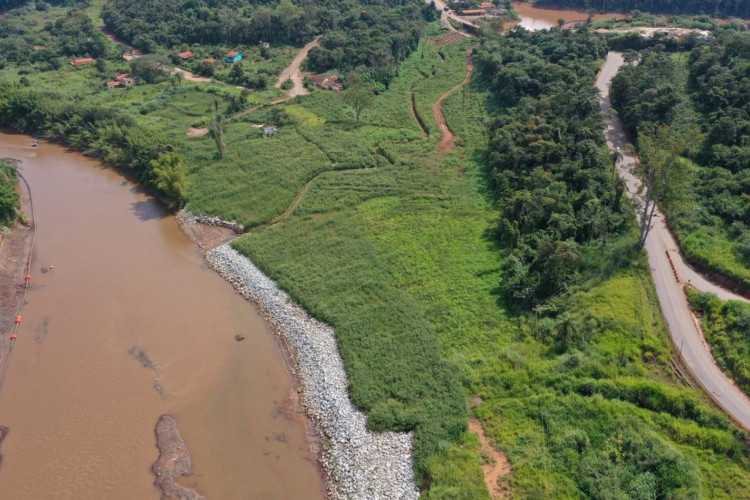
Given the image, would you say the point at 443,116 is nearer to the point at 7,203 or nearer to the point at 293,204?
the point at 293,204

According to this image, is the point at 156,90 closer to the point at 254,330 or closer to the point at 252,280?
the point at 252,280

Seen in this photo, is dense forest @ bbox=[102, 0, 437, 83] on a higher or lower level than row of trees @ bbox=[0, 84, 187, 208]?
higher

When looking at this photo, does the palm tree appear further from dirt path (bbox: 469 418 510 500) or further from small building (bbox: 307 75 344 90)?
small building (bbox: 307 75 344 90)

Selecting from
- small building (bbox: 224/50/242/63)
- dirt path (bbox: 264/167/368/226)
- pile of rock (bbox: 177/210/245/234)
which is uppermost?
small building (bbox: 224/50/242/63)

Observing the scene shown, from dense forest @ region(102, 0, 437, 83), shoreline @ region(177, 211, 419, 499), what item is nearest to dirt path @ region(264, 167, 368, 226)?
shoreline @ region(177, 211, 419, 499)

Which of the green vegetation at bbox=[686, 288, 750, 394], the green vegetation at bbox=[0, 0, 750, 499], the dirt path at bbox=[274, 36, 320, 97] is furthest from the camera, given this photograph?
the dirt path at bbox=[274, 36, 320, 97]

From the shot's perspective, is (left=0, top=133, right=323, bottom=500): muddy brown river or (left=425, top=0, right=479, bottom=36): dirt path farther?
(left=425, top=0, right=479, bottom=36): dirt path

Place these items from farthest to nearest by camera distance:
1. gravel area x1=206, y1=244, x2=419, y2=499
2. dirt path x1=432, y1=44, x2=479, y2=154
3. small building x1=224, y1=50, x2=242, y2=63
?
small building x1=224, y1=50, x2=242, y2=63, dirt path x1=432, y1=44, x2=479, y2=154, gravel area x1=206, y1=244, x2=419, y2=499
